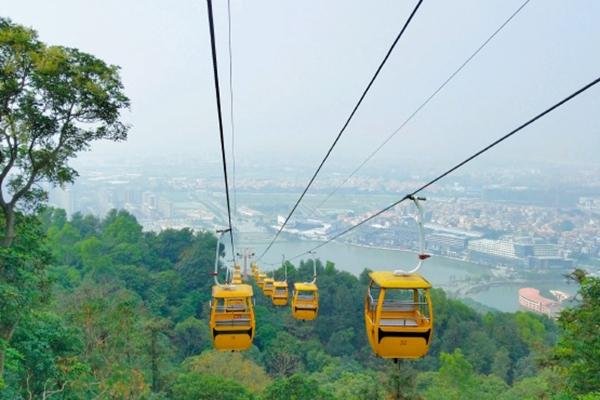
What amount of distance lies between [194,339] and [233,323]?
23.0 meters

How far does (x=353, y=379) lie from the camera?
2172 centimetres

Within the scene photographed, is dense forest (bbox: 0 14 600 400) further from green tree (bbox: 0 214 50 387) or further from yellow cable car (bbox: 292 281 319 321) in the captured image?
yellow cable car (bbox: 292 281 319 321)

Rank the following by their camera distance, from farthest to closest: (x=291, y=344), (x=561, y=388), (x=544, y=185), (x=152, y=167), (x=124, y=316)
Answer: (x=152, y=167)
(x=544, y=185)
(x=291, y=344)
(x=124, y=316)
(x=561, y=388)

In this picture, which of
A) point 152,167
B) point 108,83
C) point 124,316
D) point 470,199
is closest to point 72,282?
point 124,316

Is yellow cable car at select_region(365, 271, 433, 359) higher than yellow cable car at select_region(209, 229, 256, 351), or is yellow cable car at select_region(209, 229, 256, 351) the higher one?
yellow cable car at select_region(365, 271, 433, 359)

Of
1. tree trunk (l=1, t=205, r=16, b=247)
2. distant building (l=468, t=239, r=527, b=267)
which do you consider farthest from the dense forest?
distant building (l=468, t=239, r=527, b=267)

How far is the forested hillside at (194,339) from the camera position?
1116 cm

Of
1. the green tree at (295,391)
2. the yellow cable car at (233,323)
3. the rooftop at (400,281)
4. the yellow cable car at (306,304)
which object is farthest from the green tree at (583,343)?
the rooftop at (400,281)

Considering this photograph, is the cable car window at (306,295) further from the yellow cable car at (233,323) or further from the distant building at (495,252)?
the distant building at (495,252)

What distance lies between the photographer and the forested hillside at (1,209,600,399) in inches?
439

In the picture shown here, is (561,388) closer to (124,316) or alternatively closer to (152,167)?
(124,316)

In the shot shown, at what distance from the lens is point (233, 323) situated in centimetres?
783

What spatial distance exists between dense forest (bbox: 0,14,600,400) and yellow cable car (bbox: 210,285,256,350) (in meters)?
3.11

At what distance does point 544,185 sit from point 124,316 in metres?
83.2
